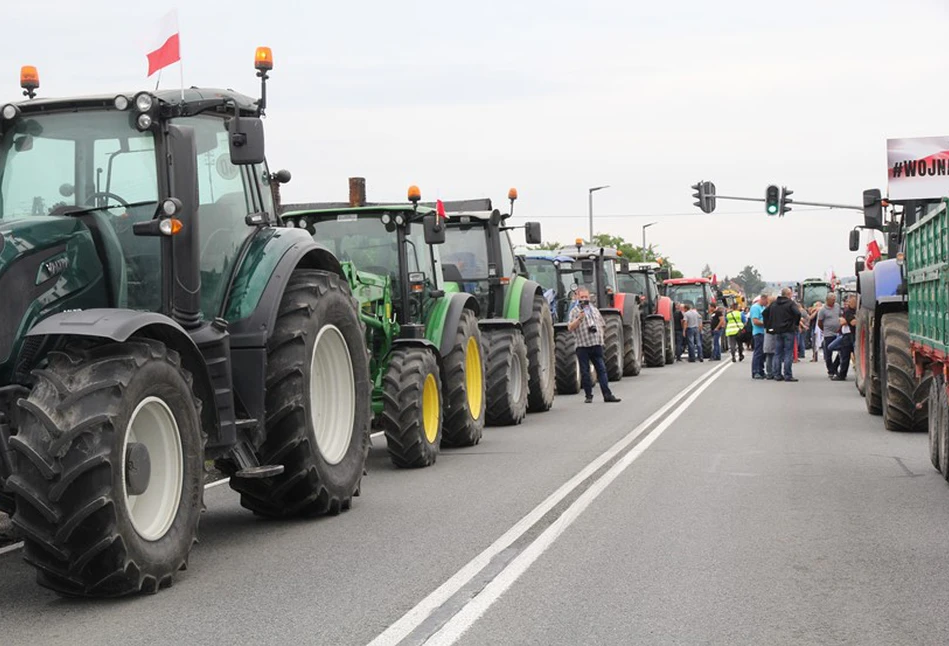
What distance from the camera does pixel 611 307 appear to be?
92.4 feet

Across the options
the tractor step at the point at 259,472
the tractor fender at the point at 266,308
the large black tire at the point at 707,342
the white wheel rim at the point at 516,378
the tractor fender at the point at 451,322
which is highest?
the tractor fender at the point at 266,308

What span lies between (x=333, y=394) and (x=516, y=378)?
8.00 m

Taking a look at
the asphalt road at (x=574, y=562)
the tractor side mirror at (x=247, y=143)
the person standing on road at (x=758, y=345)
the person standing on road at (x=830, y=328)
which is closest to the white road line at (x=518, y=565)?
the asphalt road at (x=574, y=562)

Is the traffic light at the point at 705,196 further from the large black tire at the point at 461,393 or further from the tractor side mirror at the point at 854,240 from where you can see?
the large black tire at the point at 461,393

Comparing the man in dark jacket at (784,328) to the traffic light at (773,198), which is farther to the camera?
the traffic light at (773,198)

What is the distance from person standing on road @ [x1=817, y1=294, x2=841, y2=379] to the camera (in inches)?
1099

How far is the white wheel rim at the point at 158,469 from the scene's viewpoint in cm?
710

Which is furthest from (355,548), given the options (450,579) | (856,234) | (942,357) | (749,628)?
(856,234)

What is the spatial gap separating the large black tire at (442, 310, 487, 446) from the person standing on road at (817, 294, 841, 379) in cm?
1456

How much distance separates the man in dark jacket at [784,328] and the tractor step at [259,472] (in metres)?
19.5

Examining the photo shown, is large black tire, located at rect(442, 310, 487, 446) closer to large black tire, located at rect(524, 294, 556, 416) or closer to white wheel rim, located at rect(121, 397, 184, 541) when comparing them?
large black tire, located at rect(524, 294, 556, 416)

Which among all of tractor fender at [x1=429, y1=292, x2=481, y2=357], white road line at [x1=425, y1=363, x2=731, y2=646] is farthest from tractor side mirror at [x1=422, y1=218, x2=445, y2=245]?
white road line at [x1=425, y1=363, x2=731, y2=646]

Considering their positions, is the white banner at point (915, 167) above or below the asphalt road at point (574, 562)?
above

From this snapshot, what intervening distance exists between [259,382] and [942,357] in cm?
511
